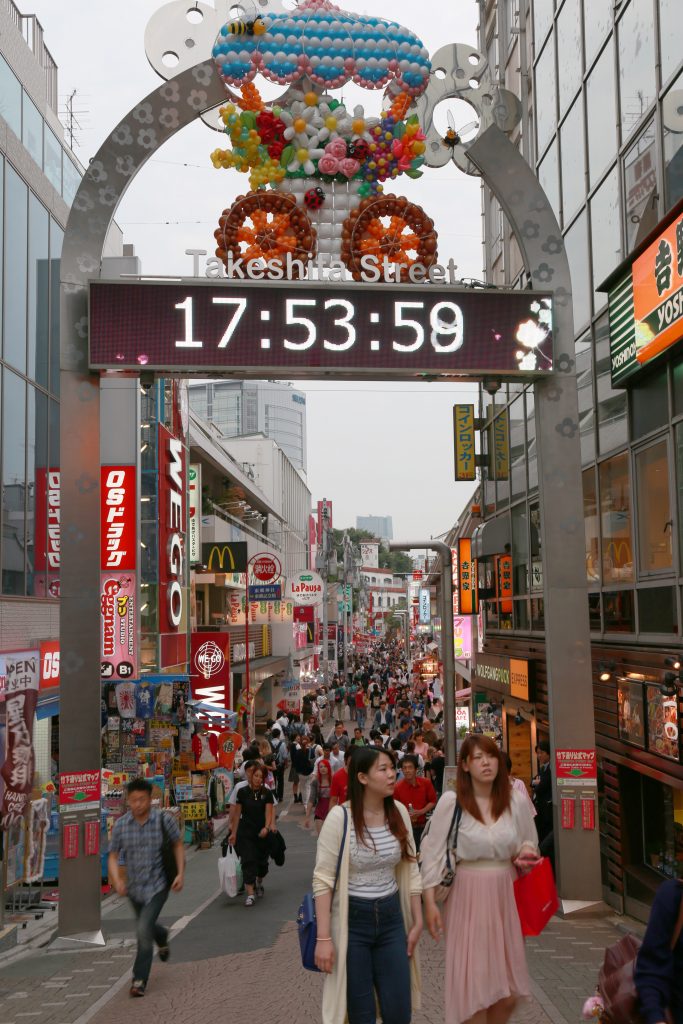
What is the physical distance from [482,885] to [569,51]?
1355cm

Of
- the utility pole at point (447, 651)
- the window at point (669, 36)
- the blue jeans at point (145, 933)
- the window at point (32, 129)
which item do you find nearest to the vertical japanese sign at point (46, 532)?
the window at point (32, 129)

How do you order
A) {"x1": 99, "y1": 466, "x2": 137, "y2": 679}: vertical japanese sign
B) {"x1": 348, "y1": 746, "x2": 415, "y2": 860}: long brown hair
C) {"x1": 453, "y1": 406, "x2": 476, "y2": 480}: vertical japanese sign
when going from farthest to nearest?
1. {"x1": 453, "y1": 406, "x2": 476, "y2": 480}: vertical japanese sign
2. {"x1": 99, "y1": 466, "x2": 137, "y2": 679}: vertical japanese sign
3. {"x1": 348, "y1": 746, "x2": 415, "y2": 860}: long brown hair

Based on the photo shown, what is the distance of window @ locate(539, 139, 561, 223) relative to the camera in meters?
15.7

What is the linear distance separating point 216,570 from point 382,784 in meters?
25.3

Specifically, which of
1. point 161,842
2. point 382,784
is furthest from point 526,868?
point 161,842

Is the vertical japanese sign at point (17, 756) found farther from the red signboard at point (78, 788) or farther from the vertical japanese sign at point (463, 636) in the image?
the vertical japanese sign at point (463, 636)

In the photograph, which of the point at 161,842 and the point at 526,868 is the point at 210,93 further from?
the point at 526,868

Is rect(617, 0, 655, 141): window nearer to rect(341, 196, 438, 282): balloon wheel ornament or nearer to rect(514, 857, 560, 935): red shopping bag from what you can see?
rect(341, 196, 438, 282): balloon wheel ornament

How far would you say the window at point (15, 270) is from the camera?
17.4 m

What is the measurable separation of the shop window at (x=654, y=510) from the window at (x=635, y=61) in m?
3.75

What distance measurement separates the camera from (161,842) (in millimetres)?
7145

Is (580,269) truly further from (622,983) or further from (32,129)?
(622,983)

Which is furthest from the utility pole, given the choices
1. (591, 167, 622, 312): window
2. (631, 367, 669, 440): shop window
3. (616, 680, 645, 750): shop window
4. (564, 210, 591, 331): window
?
(631, 367, 669, 440): shop window

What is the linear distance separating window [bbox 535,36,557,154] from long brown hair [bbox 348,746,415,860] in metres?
13.6
